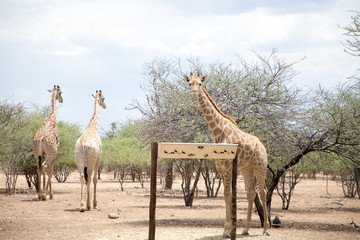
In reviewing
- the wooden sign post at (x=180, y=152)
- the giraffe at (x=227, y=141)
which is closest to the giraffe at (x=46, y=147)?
the giraffe at (x=227, y=141)

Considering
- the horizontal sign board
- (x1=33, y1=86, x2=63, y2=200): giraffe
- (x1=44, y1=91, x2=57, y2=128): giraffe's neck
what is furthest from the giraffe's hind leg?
(x1=44, y1=91, x2=57, y2=128): giraffe's neck

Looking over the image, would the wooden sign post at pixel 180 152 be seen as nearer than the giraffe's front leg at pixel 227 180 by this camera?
Yes

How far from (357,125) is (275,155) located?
233cm

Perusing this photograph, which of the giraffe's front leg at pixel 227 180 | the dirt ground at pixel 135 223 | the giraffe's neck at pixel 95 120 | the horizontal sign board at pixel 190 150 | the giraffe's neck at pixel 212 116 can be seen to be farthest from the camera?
the giraffe's neck at pixel 95 120

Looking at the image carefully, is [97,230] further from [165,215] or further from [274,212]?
[274,212]

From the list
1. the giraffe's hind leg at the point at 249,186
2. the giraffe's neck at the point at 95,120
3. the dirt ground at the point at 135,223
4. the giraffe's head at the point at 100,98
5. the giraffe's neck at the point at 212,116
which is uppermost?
the giraffe's head at the point at 100,98

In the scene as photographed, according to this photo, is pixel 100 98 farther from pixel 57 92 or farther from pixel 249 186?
pixel 249 186

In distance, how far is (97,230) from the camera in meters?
10.7

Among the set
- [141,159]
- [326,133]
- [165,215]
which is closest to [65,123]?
[141,159]

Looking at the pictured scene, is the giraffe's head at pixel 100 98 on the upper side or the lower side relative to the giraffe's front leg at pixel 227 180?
A: upper

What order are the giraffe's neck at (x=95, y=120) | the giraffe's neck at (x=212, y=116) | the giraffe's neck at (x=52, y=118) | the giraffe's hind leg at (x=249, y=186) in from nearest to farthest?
the giraffe's neck at (x=212, y=116) < the giraffe's hind leg at (x=249, y=186) < the giraffe's neck at (x=95, y=120) < the giraffe's neck at (x=52, y=118)

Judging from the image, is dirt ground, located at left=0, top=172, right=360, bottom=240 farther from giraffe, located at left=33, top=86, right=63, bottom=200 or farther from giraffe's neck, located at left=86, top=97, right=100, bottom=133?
giraffe's neck, located at left=86, top=97, right=100, bottom=133

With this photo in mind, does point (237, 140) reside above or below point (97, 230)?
above

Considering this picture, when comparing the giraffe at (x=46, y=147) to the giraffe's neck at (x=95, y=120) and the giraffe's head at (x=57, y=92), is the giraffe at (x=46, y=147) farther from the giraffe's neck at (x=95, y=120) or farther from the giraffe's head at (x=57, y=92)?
the giraffe's neck at (x=95, y=120)
